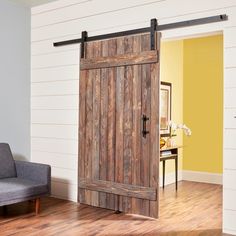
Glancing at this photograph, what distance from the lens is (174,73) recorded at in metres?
6.09

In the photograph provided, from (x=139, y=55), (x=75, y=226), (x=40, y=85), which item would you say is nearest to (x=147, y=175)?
(x=75, y=226)

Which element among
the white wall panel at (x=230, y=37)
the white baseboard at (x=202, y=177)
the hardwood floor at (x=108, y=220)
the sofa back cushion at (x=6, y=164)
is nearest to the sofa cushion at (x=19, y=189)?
the sofa back cushion at (x=6, y=164)

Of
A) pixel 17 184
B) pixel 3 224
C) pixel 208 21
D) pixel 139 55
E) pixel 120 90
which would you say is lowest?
pixel 3 224

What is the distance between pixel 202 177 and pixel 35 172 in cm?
324

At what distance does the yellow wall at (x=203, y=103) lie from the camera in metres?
5.99

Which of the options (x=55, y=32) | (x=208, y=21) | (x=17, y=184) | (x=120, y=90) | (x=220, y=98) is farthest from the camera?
(x=220, y=98)

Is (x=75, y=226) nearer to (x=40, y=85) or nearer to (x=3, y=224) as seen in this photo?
(x=3, y=224)

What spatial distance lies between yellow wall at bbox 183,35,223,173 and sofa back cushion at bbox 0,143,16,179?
3.28 meters

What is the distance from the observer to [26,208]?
13.8 ft

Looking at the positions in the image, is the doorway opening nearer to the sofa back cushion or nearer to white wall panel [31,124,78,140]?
white wall panel [31,124,78,140]

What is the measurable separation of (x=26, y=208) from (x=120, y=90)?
186 cm

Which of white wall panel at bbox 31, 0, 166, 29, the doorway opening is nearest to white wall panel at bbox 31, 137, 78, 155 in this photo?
white wall panel at bbox 31, 0, 166, 29

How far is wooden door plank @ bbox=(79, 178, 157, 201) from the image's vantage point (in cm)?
388

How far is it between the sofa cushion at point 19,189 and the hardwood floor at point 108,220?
263mm
